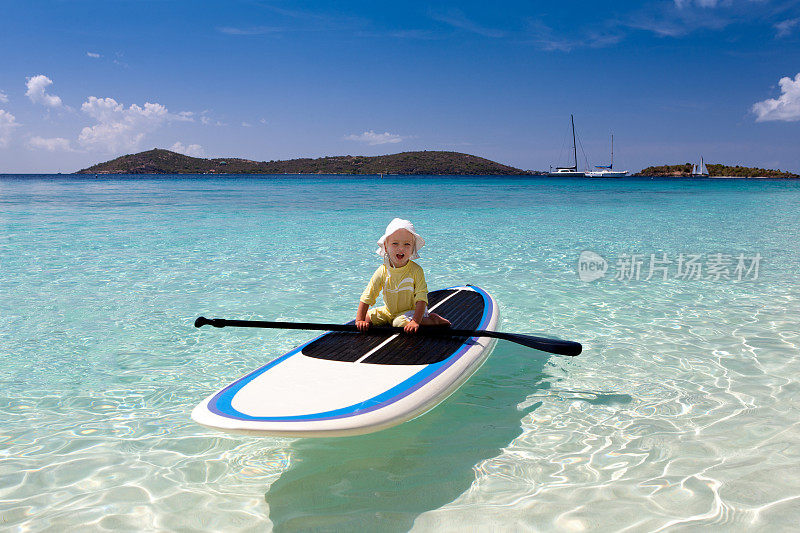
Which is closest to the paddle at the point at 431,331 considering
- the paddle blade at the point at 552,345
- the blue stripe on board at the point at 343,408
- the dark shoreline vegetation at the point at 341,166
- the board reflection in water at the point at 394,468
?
the paddle blade at the point at 552,345

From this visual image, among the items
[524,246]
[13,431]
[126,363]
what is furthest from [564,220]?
[13,431]

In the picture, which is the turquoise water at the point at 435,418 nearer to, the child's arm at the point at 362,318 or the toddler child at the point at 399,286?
the toddler child at the point at 399,286

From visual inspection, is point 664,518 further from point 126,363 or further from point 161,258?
point 161,258

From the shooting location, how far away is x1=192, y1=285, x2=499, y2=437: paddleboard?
3135mm

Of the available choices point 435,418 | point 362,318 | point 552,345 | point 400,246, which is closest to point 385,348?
point 362,318

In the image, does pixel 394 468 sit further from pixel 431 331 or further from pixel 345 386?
pixel 431 331

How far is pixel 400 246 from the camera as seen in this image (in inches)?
188

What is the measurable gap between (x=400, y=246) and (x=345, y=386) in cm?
157

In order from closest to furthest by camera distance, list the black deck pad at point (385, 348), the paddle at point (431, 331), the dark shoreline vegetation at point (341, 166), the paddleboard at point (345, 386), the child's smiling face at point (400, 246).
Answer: the paddleboard at point (345, 386) → the black deck pad at point (385, 348) → the paddle at point (431, 331) → the child's smiling face at point (400, 246) → the dark shoreline vegetation at point (341, 166)

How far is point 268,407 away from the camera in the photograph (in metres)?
3.32

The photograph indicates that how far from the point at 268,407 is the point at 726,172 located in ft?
491

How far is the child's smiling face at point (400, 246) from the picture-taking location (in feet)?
15.5

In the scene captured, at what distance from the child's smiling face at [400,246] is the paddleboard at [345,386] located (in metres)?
0.73

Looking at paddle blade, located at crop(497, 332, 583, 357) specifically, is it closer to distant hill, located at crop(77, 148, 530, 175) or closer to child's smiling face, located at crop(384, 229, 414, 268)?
child's smiling face, located at crop(384, 229, 414, 268)
